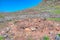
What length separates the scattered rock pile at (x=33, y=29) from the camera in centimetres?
765

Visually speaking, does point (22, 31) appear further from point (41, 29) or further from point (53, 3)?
point (53, 3)

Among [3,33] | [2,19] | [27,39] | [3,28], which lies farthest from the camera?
[2,19]

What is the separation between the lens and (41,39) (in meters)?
7.39

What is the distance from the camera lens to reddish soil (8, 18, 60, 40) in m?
7.64

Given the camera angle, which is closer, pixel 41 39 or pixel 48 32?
pixel 41 39

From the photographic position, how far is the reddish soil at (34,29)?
7637mm

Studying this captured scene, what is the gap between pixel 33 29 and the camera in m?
8.14

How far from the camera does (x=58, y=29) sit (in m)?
8.33

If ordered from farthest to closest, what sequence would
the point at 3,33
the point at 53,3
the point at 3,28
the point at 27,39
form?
the point at 53,3
the point at 3,28
the point at 3,33
the point at 27,39

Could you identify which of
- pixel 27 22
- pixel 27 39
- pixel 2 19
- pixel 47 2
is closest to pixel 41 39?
pixel 27 39

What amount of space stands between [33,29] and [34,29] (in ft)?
0.12

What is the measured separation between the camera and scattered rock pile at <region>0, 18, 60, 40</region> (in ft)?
25.1

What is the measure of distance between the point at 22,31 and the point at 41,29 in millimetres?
702

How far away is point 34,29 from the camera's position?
320 inches
